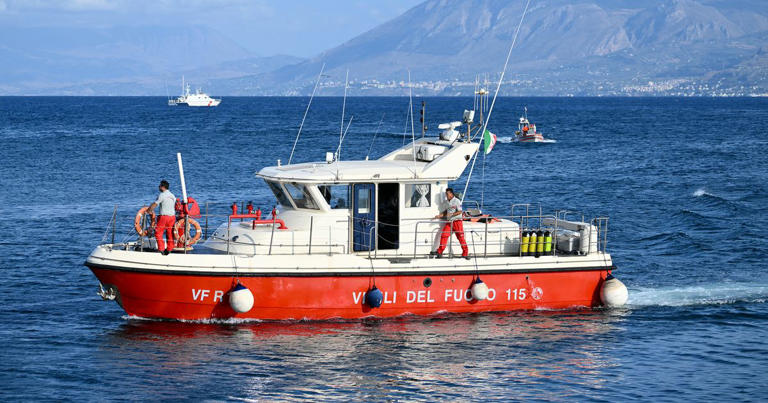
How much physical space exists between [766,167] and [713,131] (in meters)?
40.8

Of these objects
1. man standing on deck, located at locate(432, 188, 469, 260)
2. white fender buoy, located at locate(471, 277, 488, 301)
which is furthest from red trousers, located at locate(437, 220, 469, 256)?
white fender buoy, located at locate(471, 277, 488, 301)

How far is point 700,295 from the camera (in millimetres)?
24266

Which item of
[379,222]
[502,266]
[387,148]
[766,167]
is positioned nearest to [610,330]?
[502,266]

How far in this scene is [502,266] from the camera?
20891mm

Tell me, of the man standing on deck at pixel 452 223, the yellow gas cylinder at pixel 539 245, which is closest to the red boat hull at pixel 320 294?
the yellow gas cylinder at pixel 539 245

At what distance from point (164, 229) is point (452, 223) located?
592 cm

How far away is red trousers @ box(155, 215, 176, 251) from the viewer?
19.8m

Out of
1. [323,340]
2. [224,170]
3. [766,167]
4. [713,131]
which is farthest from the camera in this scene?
[713,131]

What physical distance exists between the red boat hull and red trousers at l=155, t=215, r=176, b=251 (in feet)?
2.29

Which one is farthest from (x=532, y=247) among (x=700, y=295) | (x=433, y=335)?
(x=700, y=295)

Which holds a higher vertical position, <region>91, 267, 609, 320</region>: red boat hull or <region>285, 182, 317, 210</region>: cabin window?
<region>285, 182, 317, 210</region>: cabin window

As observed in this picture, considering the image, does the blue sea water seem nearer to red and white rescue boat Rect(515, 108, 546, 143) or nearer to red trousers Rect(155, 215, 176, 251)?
red trousers Rect(155, 215, 176, 251)

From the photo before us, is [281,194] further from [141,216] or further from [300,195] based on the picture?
[141,216]

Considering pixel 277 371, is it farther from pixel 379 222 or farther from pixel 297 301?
pixel 379 222
